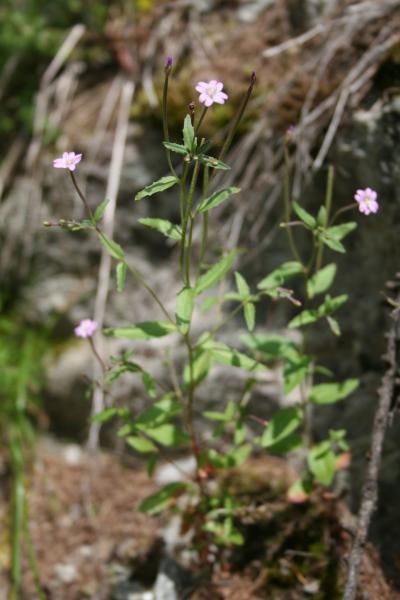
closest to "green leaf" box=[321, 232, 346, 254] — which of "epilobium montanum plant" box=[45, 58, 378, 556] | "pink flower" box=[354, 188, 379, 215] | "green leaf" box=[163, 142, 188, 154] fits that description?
"epilobium montanum plant" box=[45, 58, 378, 556]

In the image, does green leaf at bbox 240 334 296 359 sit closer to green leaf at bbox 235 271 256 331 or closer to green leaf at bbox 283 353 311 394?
green leaf at bbox 283 353 311 394

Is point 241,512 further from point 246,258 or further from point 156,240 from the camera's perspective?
point 156,240

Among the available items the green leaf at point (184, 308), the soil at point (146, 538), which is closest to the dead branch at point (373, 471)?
the soil at point (146, 538)

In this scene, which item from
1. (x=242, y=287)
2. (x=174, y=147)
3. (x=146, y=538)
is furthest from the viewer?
(x=146, y=538)

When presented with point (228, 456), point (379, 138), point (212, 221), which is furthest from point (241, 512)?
point (379, 138)

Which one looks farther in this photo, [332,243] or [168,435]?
[168,435]

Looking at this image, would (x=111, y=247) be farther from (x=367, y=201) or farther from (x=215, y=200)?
(x=367, y=201)

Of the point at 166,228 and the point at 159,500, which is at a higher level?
the point at 166,228

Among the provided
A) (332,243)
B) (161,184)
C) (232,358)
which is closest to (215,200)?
(161,184)
